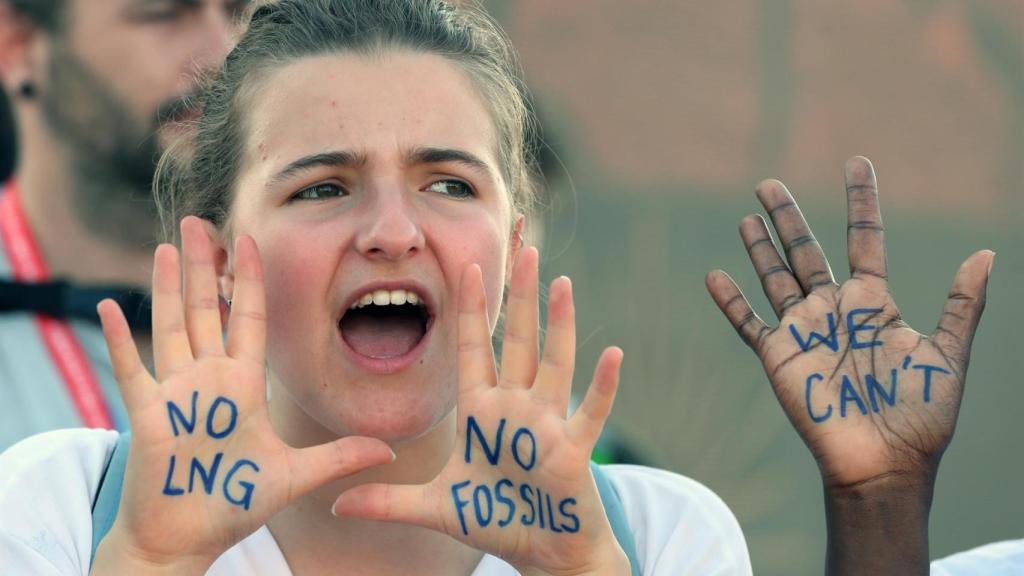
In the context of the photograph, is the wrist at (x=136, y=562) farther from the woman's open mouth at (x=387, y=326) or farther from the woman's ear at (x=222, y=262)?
the woman's ear at (x=222, y=262)

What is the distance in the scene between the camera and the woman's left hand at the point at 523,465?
1695mm

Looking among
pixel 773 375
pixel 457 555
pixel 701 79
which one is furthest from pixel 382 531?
pixel 701 79

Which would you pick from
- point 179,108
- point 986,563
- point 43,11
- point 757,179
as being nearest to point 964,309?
point 986,563

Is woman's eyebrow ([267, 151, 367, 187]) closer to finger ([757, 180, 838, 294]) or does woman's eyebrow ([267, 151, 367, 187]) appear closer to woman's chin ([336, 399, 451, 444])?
woman's chin ([336, 399, 451, 444])

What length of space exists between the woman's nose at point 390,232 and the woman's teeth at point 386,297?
6 centimetres

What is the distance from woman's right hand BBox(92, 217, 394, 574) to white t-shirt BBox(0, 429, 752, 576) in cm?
13

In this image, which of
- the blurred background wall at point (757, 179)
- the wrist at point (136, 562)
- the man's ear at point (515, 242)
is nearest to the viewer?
the wrist at point (136, 562)

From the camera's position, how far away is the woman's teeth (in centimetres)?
190

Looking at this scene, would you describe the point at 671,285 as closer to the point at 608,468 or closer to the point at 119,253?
the point at 119,253

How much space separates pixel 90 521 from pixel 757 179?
2419 mm

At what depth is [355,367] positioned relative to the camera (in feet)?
6.27

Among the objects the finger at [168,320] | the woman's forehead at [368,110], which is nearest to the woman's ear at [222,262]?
the woman's forehead at [368,110]

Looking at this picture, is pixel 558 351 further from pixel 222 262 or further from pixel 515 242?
pixel 222 262

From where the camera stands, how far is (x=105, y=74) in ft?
11.4
